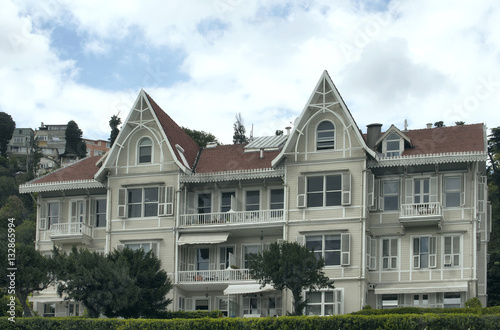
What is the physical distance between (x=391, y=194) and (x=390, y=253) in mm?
3492

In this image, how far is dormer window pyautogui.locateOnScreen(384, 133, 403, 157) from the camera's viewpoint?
51281 millimetres

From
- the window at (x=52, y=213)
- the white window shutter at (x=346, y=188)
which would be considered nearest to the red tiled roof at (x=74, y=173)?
the window at (x=52, y=213)

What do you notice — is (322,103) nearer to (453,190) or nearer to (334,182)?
(334,182)

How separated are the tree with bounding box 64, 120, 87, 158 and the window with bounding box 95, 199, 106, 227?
77.3m

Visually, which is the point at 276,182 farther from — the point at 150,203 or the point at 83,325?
the point at 83,325

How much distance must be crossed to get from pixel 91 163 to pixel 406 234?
75.9ft

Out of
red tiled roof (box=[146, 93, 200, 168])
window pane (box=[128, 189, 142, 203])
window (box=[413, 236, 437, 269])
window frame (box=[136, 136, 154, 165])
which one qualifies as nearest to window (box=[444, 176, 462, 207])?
window (box=[413, 236, 437, 269])

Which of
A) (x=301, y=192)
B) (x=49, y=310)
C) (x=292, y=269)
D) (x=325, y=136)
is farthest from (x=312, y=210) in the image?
(x=49, y=310)

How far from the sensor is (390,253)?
50156 millimetres

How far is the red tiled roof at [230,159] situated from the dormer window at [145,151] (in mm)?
3353

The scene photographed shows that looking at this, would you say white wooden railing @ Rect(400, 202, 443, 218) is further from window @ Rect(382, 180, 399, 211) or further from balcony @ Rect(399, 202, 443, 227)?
window @ Rect(382, 180, 399, 211)

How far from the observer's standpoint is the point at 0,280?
153 ft

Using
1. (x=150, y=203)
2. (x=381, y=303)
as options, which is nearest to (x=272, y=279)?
(x=381, y=303)

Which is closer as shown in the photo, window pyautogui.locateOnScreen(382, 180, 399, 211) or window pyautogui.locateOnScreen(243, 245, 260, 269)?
window pyautogui.locateOnScreen(382, 180, 399, 211)
